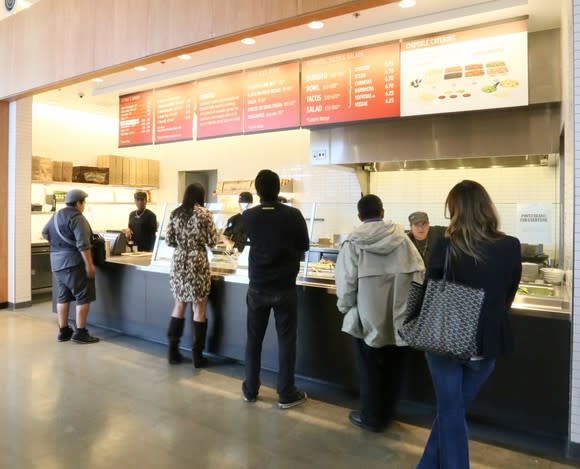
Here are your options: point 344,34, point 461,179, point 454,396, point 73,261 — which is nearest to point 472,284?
point 454,396

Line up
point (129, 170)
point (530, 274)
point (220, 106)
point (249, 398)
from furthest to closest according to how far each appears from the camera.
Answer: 1. point (129, 170)
2. point (220, 106)
3. point (530, 274)
4. point (249, 398)

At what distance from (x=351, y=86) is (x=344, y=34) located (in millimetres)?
441

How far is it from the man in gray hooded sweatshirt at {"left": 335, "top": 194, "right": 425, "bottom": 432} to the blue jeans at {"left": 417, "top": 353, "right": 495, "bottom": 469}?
2.03 ft

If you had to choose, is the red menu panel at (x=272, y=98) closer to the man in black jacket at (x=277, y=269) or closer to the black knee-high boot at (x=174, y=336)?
the man in black jacket at (x=277, y=269)

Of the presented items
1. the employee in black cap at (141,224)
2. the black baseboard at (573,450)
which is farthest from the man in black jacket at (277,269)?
the employee in black cap at (141,224)

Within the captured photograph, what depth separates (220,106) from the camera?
16.0 ft

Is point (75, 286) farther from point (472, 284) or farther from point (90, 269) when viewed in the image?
point (472, 284)

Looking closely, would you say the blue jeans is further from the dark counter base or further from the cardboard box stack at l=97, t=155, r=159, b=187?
the cardboard box stack at l=97, t=155, r=159, b=187

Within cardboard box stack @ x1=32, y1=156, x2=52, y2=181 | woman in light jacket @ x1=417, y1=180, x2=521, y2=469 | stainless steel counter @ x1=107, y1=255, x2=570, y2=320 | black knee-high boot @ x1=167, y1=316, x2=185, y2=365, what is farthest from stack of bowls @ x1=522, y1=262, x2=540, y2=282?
cardboard box stack @ x1=32, y1=156, x2=52, y2=181

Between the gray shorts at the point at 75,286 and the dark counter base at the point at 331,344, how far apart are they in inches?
11.4

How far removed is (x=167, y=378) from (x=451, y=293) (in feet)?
8.29

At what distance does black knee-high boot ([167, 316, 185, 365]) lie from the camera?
3.88 meters

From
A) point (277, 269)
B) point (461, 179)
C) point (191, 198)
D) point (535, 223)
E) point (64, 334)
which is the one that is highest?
point (461, 179)

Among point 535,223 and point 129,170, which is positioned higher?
point 129,170
